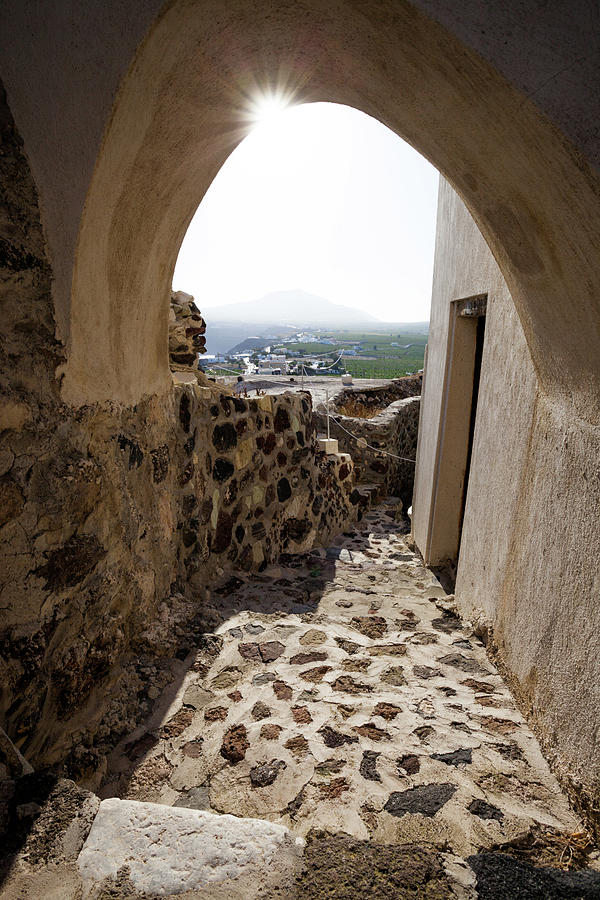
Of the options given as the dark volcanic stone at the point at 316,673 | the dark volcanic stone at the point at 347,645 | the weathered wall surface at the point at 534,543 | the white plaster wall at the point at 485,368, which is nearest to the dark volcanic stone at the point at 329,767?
the dark volcanic stone at the point at 316,673

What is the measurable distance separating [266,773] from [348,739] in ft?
1.17

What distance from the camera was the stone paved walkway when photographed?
1668 millimetres

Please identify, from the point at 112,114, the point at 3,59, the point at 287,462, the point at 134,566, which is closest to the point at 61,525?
the point at 134,566

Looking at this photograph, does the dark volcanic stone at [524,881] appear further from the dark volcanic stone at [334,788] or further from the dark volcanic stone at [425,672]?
the dark volcanic stone at [425,672]

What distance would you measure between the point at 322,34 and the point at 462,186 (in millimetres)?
745

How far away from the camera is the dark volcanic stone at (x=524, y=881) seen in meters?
1.27

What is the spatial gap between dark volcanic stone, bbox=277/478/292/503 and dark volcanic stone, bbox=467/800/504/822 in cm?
299

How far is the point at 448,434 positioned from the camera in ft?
15.3

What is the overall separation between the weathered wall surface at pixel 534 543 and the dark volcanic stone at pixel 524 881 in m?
0.38

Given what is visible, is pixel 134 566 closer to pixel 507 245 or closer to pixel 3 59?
pixel 3 59

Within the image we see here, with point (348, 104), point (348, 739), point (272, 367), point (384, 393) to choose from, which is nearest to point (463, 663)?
point (348, 739)

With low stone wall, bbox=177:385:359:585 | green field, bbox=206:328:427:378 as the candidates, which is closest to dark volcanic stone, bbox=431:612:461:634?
low stone wall, bbox=177:385:359:585

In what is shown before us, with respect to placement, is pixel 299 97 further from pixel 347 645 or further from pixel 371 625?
pixel 371 625

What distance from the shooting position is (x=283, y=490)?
4.55 meters
